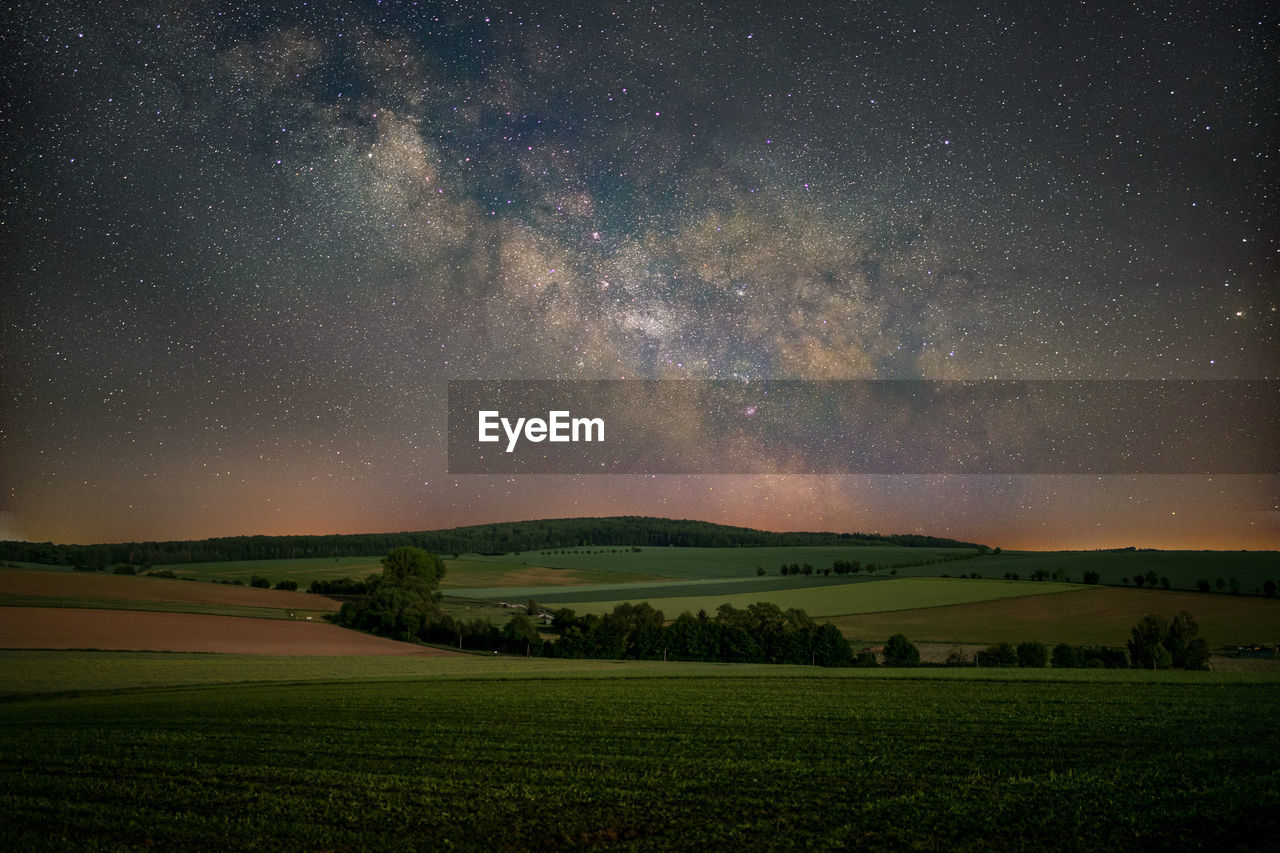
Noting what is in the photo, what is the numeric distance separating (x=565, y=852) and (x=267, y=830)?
467 centimetres

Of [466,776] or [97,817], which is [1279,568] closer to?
[466,776]

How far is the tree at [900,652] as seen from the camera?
195ft

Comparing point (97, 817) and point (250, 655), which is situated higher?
point (97, 817)

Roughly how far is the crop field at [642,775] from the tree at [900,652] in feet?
109

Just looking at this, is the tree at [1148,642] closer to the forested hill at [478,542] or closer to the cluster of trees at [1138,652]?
the cluster of trees at [1138,652]

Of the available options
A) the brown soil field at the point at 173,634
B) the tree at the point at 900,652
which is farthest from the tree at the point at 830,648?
the brown soil field at the point at 173,634

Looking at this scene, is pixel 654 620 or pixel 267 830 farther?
pixel 654 620

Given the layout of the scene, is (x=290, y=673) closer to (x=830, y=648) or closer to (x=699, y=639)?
(x=699, y=639)

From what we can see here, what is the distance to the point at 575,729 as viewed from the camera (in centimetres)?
2144

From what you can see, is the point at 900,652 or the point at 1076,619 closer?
the point at 900,652

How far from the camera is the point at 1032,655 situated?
58.6m

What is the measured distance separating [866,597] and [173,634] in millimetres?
67419

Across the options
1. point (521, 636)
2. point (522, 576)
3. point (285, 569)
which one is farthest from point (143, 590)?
point (522, 576)

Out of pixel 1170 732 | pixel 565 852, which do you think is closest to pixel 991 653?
pixel 1170 732
